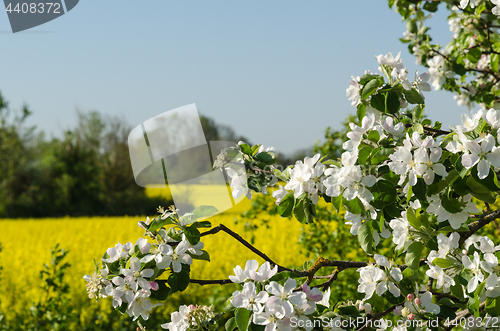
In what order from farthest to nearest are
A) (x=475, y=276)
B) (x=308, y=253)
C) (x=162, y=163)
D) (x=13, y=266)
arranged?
(x=13, y=266) → (x=308, y=253) → (x=162, y=163) → (x=475, y=276)

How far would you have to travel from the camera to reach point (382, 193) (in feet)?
3.37

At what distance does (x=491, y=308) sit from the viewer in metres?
1.02

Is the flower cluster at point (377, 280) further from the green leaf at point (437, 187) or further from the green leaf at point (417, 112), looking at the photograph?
the green leaf at point (417, 112)

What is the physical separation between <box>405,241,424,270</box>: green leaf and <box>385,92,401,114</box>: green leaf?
1.55ft

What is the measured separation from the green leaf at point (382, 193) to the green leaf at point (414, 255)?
224 millimetres

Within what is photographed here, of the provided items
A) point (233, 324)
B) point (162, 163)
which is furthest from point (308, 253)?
point (233, 324)

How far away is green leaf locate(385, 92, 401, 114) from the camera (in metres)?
1.34

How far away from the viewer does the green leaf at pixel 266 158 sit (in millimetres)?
1509

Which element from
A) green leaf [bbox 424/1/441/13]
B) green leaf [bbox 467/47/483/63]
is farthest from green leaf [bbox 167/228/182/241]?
green leaf [bbox 424/1/441/13]

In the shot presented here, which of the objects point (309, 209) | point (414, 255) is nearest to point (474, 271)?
point (414, 255)

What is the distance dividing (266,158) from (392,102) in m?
0.51

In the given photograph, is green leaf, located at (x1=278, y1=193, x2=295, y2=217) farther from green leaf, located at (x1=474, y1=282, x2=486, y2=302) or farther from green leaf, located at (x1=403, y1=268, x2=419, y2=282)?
green leaf, located at (x1=474, y1=282, x2=486, y2=302)

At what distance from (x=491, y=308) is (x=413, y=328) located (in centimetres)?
24

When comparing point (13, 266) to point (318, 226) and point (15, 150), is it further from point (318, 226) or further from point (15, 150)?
point (15, 150)
